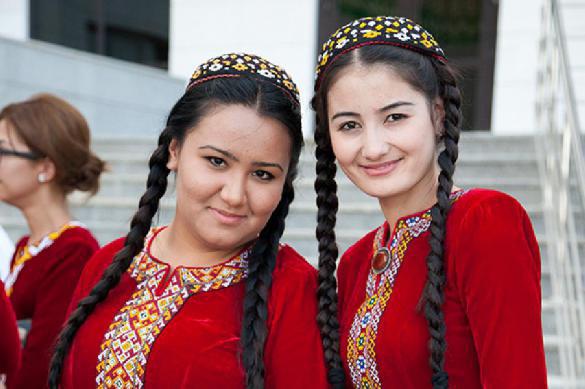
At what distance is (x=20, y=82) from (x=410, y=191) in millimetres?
6392

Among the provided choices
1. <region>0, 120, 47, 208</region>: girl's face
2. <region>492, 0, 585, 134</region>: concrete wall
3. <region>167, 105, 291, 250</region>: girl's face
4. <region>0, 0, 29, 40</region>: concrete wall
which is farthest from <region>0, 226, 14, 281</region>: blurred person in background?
<region>0, 0, 29, 40</region>: concrete wall

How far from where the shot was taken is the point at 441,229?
4.99ft

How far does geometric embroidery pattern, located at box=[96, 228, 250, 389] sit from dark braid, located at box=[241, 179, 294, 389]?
6 cm

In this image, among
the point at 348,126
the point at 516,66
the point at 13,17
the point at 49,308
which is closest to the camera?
the point at 348,126

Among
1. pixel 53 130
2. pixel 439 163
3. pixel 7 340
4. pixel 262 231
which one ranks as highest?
pixel 439 163

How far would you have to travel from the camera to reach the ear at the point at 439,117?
1.63 metres

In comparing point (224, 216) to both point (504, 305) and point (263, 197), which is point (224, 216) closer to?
point (263, 197)

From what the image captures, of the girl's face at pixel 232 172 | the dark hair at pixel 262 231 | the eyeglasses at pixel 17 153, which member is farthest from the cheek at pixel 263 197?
the eyeglasses at pixel 17 153

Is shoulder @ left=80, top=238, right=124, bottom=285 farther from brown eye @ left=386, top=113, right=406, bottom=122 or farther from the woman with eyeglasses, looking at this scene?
brown eye @ left=386, top=113, right=406, bottom=122

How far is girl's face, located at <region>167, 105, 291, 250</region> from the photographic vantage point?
1591mm

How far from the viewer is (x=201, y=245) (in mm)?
1718

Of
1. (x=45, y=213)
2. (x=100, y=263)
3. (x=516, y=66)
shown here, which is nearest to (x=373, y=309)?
(x=100, y=263)

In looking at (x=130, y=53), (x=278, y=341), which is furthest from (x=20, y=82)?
(x=278, y=341)

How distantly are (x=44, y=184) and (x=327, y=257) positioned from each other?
4.97ft
